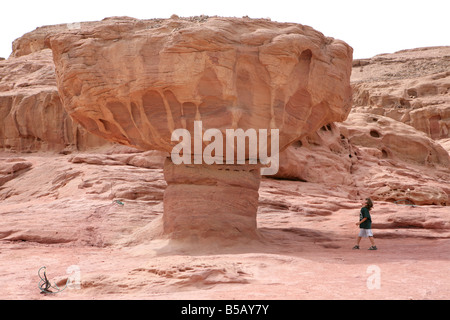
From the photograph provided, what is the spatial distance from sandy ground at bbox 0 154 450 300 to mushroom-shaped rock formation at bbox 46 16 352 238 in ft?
2.83

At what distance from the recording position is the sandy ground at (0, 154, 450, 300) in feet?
17.0

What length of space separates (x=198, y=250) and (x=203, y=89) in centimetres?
268

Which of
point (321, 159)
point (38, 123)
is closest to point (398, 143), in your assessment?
point (321, 159)

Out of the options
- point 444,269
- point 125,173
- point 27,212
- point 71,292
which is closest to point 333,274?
point 444,269

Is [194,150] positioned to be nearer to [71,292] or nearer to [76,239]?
[76,239]

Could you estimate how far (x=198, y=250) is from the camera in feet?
26.7

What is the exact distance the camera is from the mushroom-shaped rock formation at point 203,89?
26.4 feet

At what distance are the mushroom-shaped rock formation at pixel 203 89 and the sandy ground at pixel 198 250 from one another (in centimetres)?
86

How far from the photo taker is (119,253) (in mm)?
8234

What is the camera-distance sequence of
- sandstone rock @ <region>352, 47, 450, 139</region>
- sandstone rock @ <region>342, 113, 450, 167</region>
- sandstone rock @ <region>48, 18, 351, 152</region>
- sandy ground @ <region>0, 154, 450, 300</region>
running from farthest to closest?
sandstone rock @ <region>352, 47, 450, 139</region> → sandstone rock @ <region>342, 113, 450, 167</region> → sandstone rock @ <region>48, 18, 351, 152</region> → sandy ground @ <region>0, 154, 450, 300</region>

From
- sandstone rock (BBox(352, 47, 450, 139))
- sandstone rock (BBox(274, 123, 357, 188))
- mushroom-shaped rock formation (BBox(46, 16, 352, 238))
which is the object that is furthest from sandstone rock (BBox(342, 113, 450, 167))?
mushroom-shaped rock formation (BBox(46, 16, 352, 238))

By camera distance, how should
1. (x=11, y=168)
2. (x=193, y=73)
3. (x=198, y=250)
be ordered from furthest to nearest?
(x=11, y=168), (x=198, y=250), (x=193, y=73)

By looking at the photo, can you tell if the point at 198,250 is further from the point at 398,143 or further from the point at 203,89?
the point at 398,143

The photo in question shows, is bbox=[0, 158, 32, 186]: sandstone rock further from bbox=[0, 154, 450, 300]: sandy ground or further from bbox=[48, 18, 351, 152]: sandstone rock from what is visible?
bbox=[48, 18, 351, 152]: sandstone rock
